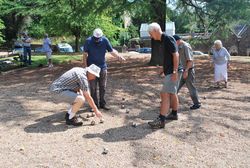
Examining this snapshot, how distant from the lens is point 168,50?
7574 millimetres

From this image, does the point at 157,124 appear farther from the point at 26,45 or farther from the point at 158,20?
the point at 26,45

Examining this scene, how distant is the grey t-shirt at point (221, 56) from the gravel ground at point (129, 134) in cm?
81

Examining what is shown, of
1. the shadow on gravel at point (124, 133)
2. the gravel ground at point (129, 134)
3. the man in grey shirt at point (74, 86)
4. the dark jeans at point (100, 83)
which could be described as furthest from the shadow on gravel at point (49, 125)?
the dark jeans at point (100, 83)

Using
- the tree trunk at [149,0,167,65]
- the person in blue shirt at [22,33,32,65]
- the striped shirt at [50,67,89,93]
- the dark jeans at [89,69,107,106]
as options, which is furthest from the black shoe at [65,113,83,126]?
the person in blue shirt at [22,33,32,65]

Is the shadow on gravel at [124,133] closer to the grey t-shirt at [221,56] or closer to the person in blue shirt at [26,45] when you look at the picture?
the grey t-shirt at [221,56]

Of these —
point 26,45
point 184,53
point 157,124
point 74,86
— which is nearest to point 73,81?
point 74,86

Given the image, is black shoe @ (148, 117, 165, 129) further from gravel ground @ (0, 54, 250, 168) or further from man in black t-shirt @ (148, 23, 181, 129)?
gravel ground @ (0, 54, 250, 168)

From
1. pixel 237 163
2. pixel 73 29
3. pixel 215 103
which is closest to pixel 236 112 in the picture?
pixel 215 103

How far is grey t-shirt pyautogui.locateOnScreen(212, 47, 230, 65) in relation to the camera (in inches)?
475

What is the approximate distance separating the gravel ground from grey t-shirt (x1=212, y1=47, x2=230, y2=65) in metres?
0.81

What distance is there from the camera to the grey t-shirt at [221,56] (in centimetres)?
1205

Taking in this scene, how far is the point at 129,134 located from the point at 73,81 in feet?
4.67

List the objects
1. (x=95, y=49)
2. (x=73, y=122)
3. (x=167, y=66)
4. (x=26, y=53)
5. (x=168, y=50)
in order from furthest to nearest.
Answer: (x=26, y=53) → (x=95, y=49) → (x=73, y=122) → (x=167, y=66) → (x=168, y=50)

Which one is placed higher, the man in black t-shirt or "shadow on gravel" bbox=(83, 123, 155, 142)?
the man in black t-shirt
